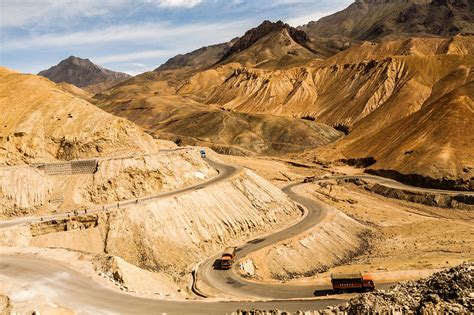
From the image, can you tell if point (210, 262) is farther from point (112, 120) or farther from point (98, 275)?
point (112, 120)

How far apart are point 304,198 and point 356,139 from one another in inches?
1956

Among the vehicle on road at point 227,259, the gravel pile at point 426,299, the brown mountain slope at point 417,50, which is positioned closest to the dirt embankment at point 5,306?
the gravel pile at point 426,299

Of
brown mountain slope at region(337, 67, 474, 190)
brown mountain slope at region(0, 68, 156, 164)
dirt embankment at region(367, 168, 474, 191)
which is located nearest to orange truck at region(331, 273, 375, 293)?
brown mountain slope at region(0, 68, 156, 164)

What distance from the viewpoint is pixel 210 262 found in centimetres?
4562

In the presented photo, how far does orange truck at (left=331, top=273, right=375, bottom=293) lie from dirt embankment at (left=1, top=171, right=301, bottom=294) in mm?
14086

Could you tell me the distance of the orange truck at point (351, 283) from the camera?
34.4 meters

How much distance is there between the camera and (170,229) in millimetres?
47375

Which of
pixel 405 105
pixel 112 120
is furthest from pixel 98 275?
pixel 405 105

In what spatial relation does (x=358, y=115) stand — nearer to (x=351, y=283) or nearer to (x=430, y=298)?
(x=351, y=283)

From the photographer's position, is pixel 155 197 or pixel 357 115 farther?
pixel 357 115

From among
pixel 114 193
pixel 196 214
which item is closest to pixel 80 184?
pixel 114 193

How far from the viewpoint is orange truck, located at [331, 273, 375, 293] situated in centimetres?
3438

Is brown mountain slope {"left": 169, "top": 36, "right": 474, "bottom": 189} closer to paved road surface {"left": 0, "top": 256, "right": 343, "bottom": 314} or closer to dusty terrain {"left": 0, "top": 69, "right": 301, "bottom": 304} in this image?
dusty terrain {"left": 0, "top": 69, "right": 301, "bottom": 304}

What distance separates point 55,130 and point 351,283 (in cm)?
4080
